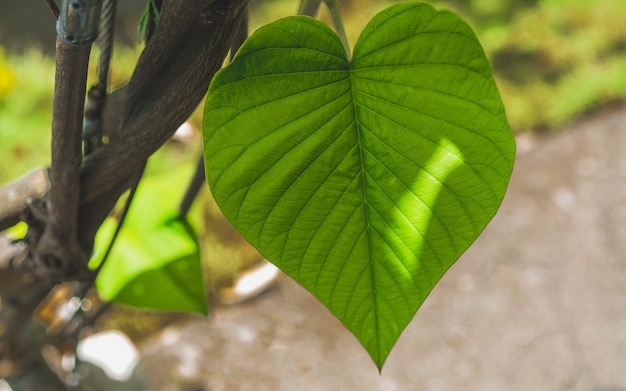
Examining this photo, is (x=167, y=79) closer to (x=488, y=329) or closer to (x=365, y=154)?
(x=365, y=154)

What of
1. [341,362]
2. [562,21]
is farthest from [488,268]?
[562,21]

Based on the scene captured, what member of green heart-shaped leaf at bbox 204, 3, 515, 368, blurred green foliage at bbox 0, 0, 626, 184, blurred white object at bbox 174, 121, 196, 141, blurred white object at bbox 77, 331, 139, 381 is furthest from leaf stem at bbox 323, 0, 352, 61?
blurred green foliage at bbox 0, 0, 626, 184

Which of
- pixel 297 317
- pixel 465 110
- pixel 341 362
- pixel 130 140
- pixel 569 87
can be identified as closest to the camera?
pixel 465 110

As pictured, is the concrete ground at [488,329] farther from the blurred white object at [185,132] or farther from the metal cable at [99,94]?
the metal cable at [99,94]

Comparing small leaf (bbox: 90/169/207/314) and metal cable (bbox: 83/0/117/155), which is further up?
metal cable (bbox: 83/0/117/155)

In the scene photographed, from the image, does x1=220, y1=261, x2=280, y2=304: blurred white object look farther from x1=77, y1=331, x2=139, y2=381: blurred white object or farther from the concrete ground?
x1=77, y1=331, x2=139, y2=381: blurred white object

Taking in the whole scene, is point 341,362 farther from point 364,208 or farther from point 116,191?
point 364,208

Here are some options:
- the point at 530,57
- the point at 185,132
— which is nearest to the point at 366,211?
the point at 185,132
